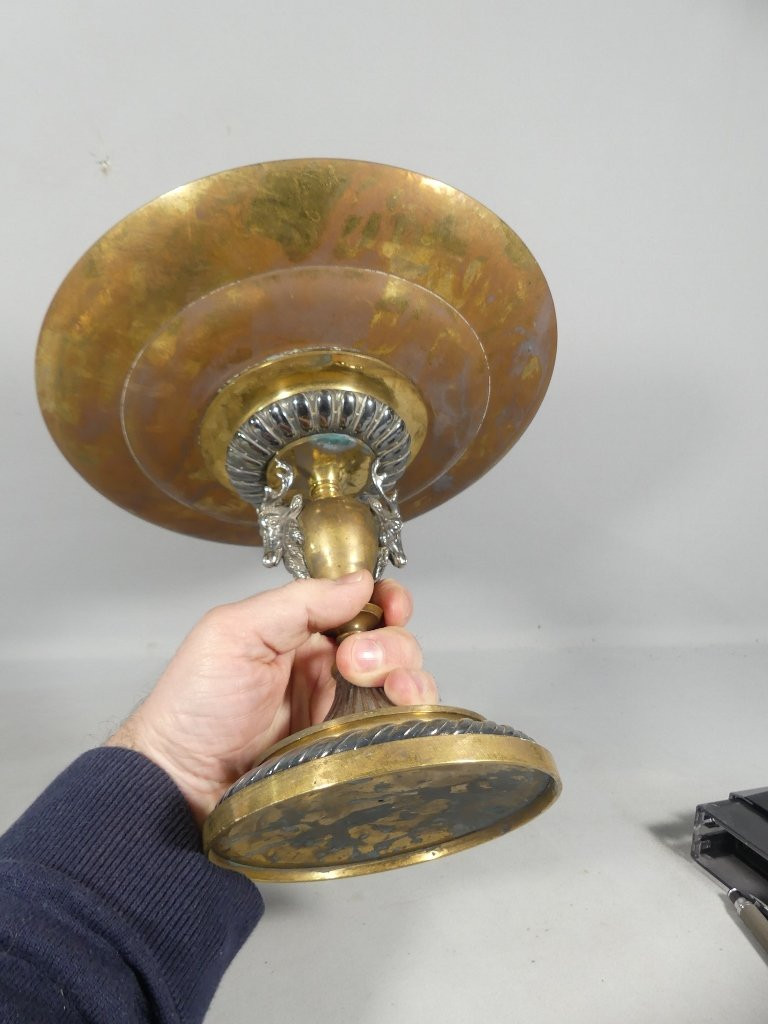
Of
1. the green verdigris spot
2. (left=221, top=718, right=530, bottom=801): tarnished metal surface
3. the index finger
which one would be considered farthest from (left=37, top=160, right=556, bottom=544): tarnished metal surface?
(left=221, top=718, right=530, bottom=801): tarnished metal surface

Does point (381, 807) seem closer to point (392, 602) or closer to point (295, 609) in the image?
point (295, 609)

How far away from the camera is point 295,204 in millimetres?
789

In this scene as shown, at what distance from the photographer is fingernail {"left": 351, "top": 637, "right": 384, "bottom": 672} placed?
0.90 metres

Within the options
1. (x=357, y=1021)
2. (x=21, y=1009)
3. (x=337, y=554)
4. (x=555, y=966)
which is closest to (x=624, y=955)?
(x=555, y=966)

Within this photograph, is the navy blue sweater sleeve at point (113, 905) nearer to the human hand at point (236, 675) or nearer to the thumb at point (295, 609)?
the human hand at point (236, 675)

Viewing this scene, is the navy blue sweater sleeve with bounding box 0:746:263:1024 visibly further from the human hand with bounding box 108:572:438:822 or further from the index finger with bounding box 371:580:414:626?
the index finger with bounding box 371:580:414:626

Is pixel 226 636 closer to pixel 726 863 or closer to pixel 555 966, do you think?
pixel 555 966

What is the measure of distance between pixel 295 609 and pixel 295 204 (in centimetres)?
44

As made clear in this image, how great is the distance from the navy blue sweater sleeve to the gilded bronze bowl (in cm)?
9

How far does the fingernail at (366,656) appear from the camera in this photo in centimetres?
90

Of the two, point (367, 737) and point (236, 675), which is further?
point (236, 675)

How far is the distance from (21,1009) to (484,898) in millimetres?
759

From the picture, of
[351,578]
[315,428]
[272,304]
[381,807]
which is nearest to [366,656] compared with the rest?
[351,578]

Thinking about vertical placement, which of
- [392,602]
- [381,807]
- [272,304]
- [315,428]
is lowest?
[381,807]
